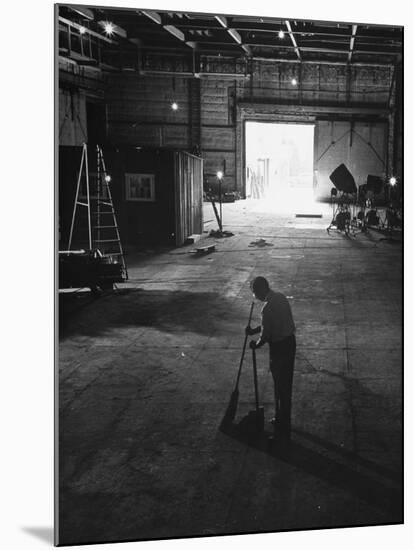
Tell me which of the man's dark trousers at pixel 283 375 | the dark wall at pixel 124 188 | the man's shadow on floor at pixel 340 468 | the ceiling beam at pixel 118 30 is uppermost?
the ceiling beam at pixel 118 30

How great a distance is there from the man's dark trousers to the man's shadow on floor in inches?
9.7

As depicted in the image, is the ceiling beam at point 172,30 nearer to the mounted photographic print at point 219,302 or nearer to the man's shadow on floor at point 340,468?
the mounted photographic print at point 219,302

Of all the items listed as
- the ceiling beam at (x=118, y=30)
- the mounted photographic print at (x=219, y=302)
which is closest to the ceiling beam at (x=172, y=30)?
the mounted photographic print at (x=219, y=302)

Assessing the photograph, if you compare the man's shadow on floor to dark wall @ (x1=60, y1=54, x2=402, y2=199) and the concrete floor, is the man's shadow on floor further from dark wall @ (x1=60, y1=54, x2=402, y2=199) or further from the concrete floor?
dark wall @ (x1=60, y1=54, x2=402, y2=199)

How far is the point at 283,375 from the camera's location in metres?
5.99

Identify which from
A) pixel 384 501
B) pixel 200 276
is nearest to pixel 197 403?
pixel 384 501

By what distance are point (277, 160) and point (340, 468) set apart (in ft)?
63.9

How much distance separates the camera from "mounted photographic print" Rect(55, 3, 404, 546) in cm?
492

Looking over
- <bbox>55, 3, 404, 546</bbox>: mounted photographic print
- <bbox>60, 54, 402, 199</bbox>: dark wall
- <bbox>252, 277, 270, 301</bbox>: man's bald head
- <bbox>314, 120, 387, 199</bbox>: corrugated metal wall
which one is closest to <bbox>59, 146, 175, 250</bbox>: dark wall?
<bbox>55, 3, 404, 546</bbox>: mounted photographic print

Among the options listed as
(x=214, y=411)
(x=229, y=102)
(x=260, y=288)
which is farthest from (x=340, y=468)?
(x=229, y=102)

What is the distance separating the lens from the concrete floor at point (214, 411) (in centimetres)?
476

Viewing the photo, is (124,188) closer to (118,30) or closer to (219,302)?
(118,30)

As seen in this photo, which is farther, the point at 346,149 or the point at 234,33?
the point at 346,149

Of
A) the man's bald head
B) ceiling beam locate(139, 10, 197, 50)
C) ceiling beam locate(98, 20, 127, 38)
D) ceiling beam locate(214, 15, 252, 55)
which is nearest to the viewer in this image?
the man's bald head
